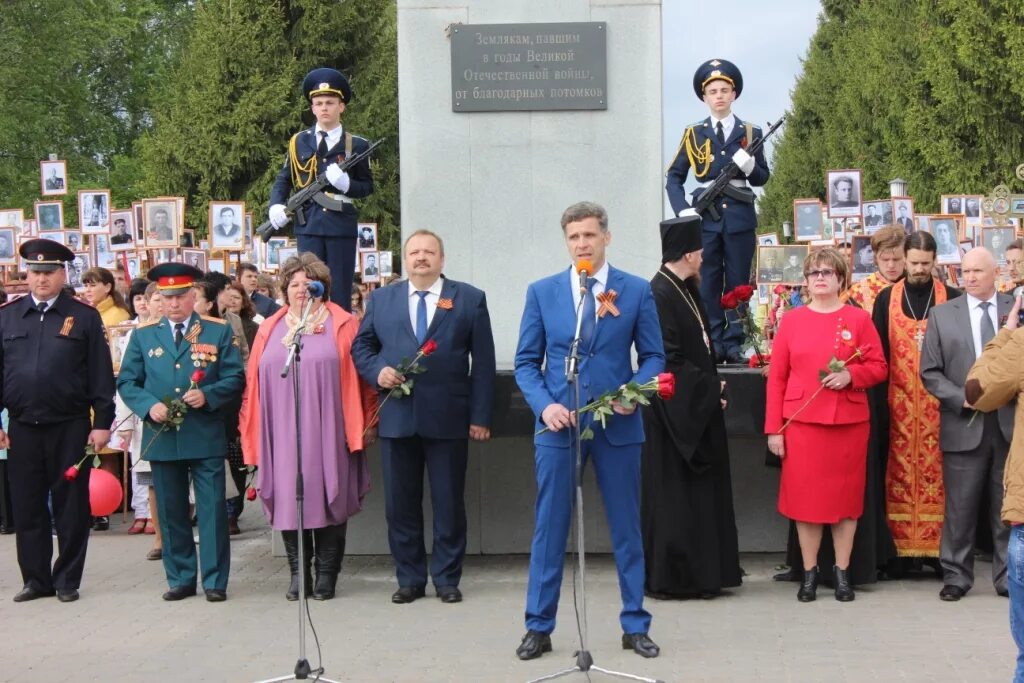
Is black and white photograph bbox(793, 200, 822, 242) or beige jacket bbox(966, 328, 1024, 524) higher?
black and white photograph bbox(793, 200, 822, 242)

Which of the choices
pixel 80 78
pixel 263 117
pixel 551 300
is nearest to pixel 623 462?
pixel 551 300

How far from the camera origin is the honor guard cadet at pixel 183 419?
899 cm

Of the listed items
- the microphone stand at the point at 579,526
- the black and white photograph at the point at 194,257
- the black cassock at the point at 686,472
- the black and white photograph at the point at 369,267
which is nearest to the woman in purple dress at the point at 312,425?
the black cassock at the point at 686,472

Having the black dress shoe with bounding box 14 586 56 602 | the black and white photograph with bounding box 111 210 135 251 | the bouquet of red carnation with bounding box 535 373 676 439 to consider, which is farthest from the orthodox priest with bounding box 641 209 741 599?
the black and white photograph with bounding box 111 210 135 251

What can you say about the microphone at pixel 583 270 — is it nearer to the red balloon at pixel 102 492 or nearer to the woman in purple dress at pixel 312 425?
the woman in purple dress at pixel 312 425

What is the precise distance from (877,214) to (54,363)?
1110 centimetres

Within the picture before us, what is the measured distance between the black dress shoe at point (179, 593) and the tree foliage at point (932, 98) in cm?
2360

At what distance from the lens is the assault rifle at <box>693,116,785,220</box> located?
9.92 m

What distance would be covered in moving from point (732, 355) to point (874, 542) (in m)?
1.90

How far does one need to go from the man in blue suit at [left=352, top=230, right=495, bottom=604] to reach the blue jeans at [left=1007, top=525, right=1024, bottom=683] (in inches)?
153

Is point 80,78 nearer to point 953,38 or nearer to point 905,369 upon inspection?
point 953,38

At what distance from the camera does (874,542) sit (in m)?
8.92

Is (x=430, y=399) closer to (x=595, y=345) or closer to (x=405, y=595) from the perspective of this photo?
(x=405, y=595)

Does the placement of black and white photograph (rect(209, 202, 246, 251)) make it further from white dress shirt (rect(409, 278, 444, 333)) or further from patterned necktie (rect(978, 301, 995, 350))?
patterned necktie (rect(978, 301, 995, 350))
